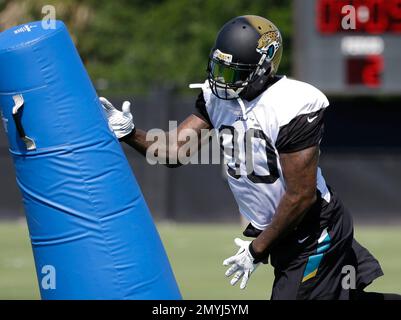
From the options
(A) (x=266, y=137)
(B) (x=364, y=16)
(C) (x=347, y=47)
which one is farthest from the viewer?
(C) (x=347, y=47)

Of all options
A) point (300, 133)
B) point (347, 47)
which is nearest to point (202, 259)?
point (347, 47)

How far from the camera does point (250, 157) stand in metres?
4.24

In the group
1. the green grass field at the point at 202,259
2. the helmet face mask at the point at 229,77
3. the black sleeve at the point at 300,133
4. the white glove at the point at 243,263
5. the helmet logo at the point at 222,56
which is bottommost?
the green grass field at the point at 202,259

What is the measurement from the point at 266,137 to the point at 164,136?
0.80 meters

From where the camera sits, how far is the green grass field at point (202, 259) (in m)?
7.47

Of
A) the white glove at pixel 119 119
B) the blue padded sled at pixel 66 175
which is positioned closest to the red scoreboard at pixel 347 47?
the white glove at pixel 119 119

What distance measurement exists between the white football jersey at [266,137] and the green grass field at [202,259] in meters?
2.92

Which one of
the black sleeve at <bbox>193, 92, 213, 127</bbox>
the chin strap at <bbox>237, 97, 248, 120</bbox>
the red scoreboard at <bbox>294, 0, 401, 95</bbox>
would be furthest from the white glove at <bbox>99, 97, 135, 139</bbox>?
the red scoreboard at <bbox>294, 0, 401, 95</bbox>

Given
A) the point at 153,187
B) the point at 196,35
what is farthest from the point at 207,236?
the point at 196,35

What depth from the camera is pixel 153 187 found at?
12805 mm

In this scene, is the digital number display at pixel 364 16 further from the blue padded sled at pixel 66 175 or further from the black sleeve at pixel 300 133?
the blue padded sled at pixel 66 175

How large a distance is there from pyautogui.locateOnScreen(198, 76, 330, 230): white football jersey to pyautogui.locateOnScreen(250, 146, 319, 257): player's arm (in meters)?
0.04

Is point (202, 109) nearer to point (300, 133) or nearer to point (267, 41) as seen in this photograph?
point (267, 41)
